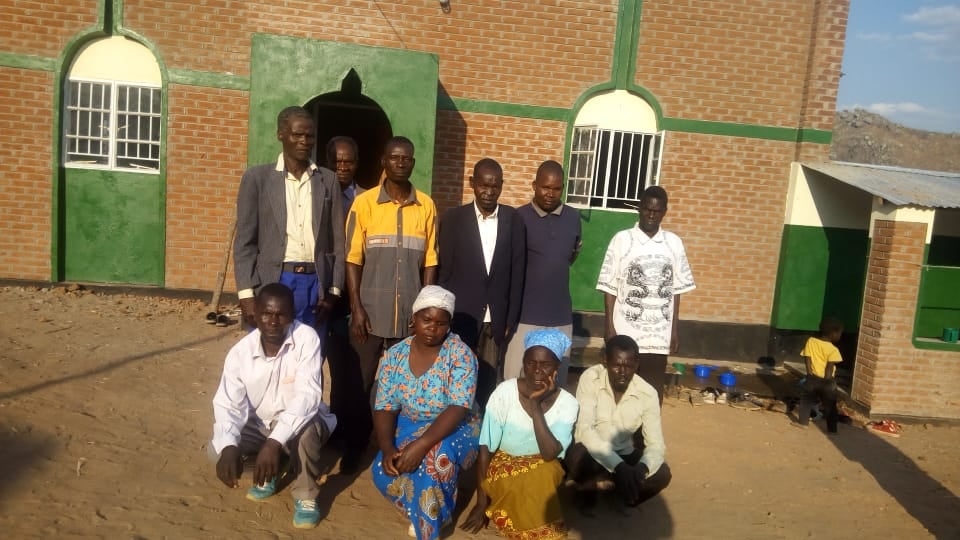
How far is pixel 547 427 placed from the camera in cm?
367

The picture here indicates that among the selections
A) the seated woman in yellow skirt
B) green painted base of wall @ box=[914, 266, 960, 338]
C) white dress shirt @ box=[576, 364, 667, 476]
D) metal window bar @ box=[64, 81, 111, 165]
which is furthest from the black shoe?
metal window bar @ box=[64, 81, 111, 165]

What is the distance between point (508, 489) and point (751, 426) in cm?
356

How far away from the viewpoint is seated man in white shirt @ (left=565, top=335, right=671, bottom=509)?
154 inches

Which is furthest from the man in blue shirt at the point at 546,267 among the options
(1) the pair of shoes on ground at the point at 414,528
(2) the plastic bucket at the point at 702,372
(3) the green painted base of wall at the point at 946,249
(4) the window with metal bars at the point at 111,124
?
(3) the green painted base of wall at the point at 946,249

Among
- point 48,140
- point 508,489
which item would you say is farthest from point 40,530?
point 48,140

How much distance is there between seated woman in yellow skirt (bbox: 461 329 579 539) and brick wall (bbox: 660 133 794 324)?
5227 millimetres

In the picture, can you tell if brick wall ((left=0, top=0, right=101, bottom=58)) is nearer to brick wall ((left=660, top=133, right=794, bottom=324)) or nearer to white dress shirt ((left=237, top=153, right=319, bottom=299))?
white dress shirt ((left=237, top=153, right=319, bottom=299))

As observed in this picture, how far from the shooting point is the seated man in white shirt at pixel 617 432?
12.8 ft

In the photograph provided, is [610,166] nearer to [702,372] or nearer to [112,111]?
[702,372]

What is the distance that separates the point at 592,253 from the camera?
28.1 feet

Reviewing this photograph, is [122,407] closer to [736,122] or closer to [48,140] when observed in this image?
[48,140]

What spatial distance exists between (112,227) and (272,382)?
533cm

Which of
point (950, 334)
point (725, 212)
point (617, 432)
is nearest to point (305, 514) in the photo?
point (617, 432)

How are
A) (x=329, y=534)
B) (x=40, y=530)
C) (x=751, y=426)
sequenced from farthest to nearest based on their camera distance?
(x=751, y=426)
(x=329, y=534)
(x=40, y=530)
